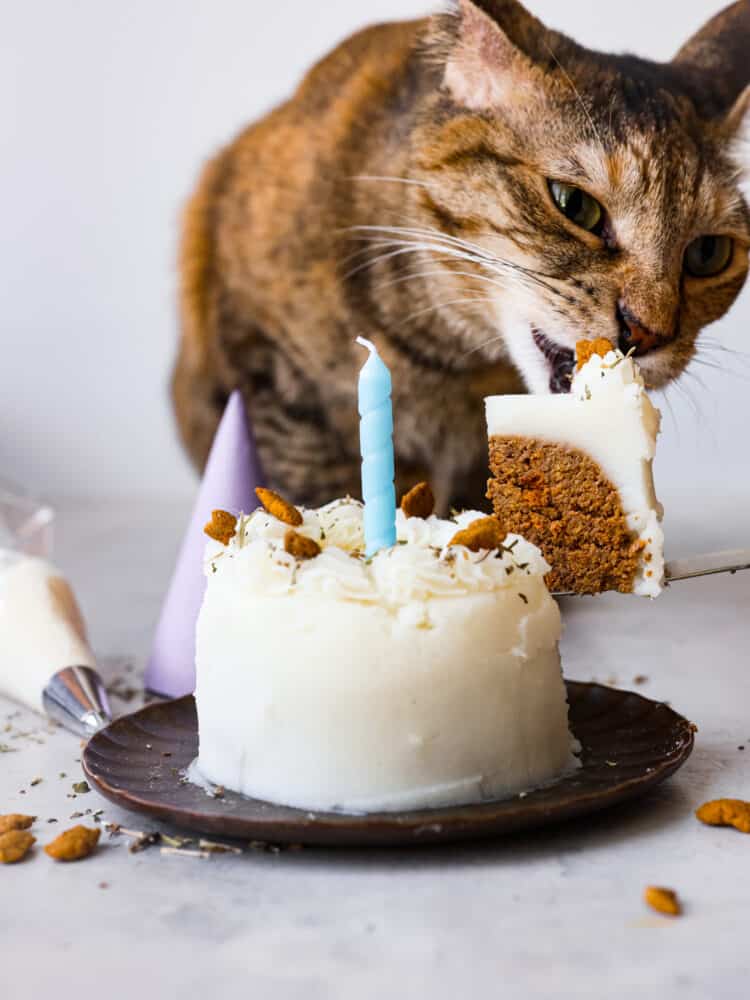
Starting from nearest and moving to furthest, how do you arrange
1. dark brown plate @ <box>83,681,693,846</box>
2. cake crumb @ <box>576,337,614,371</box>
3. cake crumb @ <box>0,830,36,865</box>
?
dark brown plate @ <box>83,681,693,846</box>
cake crumb @ <box>0,830,36,865</box>
cake crumb @ <box>576,337,614,371</box>

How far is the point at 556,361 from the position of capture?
1.65 m

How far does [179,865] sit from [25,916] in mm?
128

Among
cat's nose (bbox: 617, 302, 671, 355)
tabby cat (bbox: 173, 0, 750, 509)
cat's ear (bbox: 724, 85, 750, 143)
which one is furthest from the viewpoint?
cat's ear (bbox: 724, 85, 750, 143)

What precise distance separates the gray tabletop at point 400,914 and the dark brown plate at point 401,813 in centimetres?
4

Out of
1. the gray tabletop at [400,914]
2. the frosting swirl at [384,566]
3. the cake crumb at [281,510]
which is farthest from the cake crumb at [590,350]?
the gray tabletop at [400,914]

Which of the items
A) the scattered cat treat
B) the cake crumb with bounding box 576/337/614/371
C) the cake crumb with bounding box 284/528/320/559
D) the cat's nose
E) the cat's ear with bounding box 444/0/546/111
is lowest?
the scattered cat treat

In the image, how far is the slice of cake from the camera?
1166 mm

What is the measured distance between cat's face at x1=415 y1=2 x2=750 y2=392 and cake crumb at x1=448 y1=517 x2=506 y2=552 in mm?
545

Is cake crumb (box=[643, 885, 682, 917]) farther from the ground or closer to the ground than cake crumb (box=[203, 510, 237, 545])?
closer to the ground

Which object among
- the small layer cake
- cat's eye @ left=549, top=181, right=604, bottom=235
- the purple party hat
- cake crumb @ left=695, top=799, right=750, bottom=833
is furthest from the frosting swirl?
cat's eye @ left=549, top=181, right=604, bottom=235

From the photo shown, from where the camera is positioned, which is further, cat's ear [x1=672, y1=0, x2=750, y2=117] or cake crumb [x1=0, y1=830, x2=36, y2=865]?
cat's ear [x1=672, y1=0, x2=750, y2=117]

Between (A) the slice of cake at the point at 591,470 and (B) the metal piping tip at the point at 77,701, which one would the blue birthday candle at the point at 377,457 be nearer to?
(A) the slice of cake at the point at 591,470

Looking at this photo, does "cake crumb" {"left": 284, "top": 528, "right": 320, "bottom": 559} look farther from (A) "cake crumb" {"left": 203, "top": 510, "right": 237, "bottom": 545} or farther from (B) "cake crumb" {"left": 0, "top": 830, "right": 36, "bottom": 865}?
(B) "cake crumb" {"left": 0, "top": 830, "right": 36, "bottom": 865}

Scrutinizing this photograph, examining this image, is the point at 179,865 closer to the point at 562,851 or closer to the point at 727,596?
the point at 562,851
